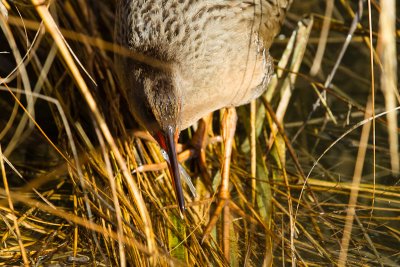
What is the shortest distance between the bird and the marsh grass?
0.10m

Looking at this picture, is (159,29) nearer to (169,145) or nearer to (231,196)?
(169,145)

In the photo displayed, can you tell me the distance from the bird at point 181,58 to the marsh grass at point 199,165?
0.10 meters

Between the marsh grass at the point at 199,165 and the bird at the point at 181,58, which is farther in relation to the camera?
the bird at the point at 181,58

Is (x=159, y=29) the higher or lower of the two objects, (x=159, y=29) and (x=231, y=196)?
the higher

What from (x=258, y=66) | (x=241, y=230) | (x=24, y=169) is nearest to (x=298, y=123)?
(x=258, y=66)

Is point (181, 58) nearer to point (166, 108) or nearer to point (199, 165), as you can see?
point (166, 108)

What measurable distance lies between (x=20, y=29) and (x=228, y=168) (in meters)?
1.22

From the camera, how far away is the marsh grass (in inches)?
117

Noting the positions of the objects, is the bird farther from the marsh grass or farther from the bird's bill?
the marsh grass

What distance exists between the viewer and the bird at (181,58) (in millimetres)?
3088

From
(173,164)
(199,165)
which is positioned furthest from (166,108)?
(199,165)

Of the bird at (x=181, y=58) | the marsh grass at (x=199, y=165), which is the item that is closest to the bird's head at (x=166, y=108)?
the bird at (x=181, y=58)

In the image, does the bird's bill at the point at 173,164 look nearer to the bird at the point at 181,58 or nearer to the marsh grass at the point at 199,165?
the bird at the point at 181,58

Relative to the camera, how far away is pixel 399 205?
330cm
